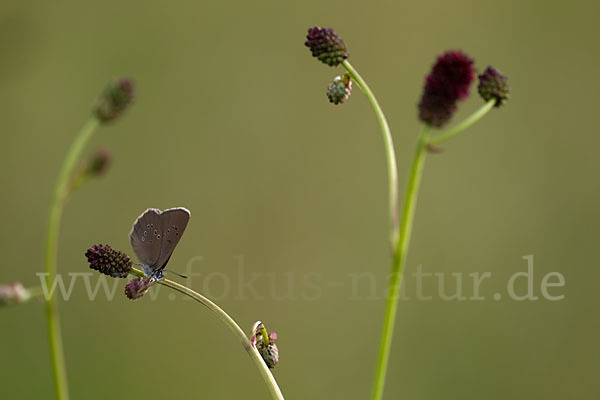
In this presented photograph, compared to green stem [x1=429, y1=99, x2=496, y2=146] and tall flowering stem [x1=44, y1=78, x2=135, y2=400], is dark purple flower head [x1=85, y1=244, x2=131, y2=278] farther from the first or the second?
green stem [x1=429, y1=99, x2=496, y2=146]

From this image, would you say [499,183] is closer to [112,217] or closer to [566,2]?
[566,2]

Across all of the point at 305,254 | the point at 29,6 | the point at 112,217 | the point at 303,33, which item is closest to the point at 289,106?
the point at 303,33

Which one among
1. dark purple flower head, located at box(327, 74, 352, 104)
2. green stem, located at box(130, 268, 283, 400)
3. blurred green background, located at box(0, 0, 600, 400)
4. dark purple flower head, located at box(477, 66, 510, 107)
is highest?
blurred green background, located at box(0, 0, 600, 400)

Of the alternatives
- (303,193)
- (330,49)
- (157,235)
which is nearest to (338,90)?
(330,49)

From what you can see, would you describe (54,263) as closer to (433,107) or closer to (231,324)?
(231,324)

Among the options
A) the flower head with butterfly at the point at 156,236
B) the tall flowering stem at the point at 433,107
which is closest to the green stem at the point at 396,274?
the tall flowering stem at the point at 433,107

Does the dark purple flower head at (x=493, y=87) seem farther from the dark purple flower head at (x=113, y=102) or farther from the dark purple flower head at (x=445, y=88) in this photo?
the dark purple flower head at (x=113, y=102)

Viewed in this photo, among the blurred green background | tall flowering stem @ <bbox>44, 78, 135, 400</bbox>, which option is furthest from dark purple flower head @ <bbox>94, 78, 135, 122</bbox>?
the blurred green background
